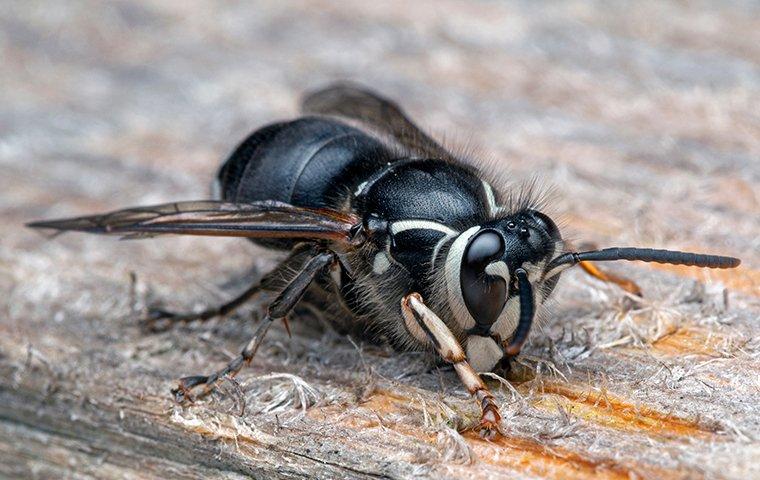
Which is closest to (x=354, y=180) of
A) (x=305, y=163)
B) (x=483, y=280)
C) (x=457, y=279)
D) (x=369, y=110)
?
(x=305, y=163)

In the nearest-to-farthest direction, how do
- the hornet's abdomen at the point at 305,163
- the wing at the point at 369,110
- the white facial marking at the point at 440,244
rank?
the white facial marking at the point at 440,244, the hornet's abdomen at the point at 305,163, the wing at the point at 369,110

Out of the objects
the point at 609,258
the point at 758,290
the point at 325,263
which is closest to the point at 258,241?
the point at 325,263

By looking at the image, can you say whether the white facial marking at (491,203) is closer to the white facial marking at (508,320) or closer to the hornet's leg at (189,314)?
the white facial marking at (508,320)

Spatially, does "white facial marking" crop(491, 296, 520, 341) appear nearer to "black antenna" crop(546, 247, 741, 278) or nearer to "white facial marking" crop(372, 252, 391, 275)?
"black antenna" crop(546, 247, 741, 278)

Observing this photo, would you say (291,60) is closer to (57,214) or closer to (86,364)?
(57,214)

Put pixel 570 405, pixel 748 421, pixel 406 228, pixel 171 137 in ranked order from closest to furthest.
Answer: pixel 748 421 < pixel 570 405 < pixel 406 228 < pixel 171 137

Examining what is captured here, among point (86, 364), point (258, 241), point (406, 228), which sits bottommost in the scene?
point (86, 364)

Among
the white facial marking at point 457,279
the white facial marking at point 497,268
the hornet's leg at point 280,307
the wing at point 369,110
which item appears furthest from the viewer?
the wing at point 369,110

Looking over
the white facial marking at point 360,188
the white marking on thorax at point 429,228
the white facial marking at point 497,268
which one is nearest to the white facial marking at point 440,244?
the white marking on thorax at point 429,228
